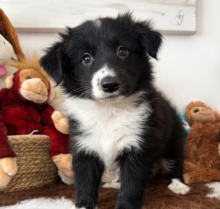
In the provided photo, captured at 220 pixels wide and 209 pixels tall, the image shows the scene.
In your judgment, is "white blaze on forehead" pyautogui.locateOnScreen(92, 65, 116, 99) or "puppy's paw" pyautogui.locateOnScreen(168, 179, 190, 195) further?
"puppy's paw" pyautogui.locateOnScreen(168, 179, 190, 195)

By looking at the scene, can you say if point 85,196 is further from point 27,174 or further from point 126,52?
point 126,52

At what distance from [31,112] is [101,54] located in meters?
0.78

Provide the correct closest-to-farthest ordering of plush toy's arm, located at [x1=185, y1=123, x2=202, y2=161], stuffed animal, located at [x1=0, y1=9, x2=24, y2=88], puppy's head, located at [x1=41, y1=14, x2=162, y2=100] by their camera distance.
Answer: puppy's head, located at [x1=41, y1=14, x2=162, y2=100] < stuffed animal, located at [x1=0, y1=9, x2=24, y2=88] < plush toy's arm, located at [x1=185, y1=123, x2=202, y2=161]

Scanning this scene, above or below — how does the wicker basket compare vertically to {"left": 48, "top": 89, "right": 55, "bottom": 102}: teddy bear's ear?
below

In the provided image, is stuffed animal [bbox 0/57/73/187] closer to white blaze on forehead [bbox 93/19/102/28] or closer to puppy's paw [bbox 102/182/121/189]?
puppy's paw [bbox 102/182/121/189]

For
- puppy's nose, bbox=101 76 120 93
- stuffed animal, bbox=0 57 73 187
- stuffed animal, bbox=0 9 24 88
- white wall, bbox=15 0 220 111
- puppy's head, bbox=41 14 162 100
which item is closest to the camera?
puppy's nose, bbox=101 76 120 93

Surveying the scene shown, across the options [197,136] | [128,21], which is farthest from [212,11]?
[128,21]

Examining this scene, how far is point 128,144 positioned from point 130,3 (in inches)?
57.7

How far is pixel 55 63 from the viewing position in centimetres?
161

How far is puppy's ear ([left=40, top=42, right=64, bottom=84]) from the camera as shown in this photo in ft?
5.23

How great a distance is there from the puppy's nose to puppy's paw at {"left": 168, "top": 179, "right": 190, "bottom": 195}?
86cm

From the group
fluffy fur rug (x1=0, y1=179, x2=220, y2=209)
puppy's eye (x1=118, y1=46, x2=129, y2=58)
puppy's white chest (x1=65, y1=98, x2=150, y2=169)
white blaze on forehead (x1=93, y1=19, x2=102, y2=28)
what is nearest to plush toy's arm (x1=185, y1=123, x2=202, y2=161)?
fluffy fur rug (x1=0, y1=179, x2=220, y2=209)

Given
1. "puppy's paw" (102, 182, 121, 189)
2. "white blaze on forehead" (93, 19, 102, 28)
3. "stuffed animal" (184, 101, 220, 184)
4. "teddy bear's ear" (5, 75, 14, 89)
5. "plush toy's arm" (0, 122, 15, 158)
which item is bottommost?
"puppy's paw" (102, 182, 121, 189)

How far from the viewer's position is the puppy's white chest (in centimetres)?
162
